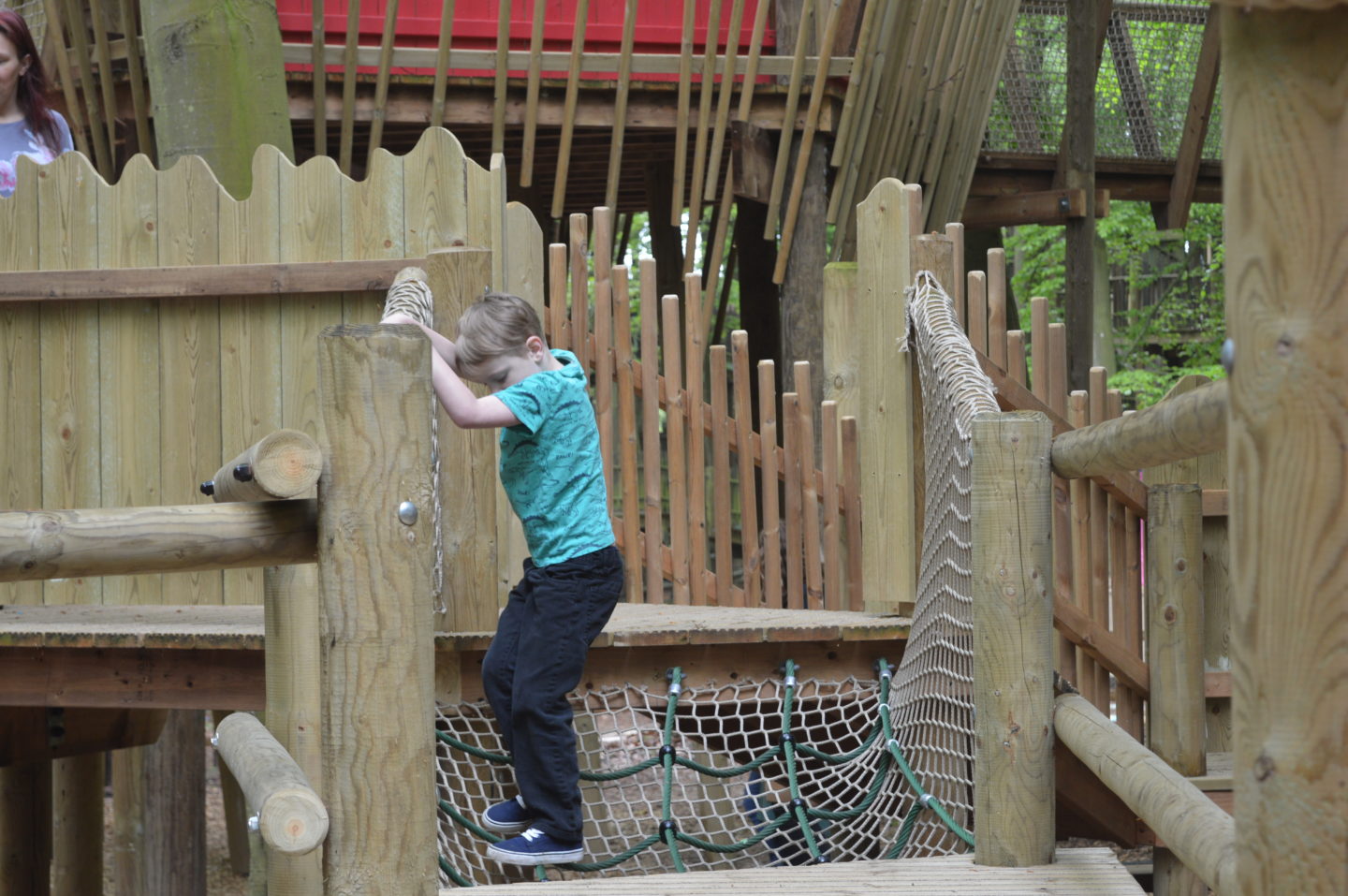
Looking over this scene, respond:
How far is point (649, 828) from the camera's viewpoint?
595 centimetres

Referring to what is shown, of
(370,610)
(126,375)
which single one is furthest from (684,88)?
(370,610)

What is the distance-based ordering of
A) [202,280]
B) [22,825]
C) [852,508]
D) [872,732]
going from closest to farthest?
1. [872,732]
2. [202,280]
3. [852,508]
4. [22,825]

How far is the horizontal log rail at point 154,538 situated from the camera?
6.35ft

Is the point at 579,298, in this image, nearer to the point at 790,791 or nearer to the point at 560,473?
the point at 560,473

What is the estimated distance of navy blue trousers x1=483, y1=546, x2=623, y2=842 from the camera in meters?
3.32

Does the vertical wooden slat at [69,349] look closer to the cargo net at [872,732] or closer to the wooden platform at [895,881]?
the cargo net at [872,732]

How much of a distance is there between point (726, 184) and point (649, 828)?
9.42ft

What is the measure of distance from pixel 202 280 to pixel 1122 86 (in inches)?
330

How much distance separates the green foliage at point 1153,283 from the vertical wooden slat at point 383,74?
11.1 meters

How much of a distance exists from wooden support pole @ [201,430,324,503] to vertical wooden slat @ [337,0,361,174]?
4478 mm

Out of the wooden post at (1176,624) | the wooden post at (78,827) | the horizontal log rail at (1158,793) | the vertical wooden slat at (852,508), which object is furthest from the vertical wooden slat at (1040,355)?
the wooden post at (78,827)

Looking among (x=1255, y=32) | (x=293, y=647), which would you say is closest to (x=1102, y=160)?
(x=293, y=647)

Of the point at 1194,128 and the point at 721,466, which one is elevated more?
the point at 1194,128

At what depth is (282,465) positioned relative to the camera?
2043 mm
